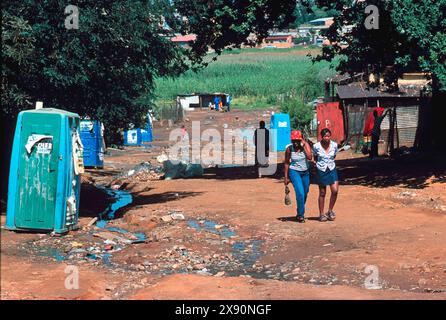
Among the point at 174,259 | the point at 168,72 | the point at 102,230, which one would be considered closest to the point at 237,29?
the point at 168,72

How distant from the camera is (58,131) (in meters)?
12.0

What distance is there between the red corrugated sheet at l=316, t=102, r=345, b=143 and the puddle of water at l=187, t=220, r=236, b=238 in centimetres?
1634

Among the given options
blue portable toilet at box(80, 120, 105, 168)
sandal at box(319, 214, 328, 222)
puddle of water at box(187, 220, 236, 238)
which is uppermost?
blue portable toilet at box(80, 120, 105, 168)

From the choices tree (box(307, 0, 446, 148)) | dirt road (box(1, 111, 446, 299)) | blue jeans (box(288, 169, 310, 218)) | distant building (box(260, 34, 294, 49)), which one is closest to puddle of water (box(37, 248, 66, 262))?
dirt road (box(1, 111, 446, 299))

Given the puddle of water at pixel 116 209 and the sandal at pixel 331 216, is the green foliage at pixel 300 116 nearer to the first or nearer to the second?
the puddle of water at pixel 116 209

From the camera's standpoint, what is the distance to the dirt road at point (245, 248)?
903 centimetres

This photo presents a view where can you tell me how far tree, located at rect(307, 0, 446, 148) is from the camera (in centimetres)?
1642

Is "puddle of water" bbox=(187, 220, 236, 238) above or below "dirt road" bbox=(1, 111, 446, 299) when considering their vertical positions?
below

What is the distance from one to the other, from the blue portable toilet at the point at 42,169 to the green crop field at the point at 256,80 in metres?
40.0

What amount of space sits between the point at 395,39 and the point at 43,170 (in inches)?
346

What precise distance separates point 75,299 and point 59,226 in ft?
13.8

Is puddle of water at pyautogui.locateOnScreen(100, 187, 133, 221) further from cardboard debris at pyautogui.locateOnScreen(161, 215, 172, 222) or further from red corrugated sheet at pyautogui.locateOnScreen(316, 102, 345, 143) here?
red corrugated sheet at pyautogui.locateOnScreen(316, 102, 345, 143)

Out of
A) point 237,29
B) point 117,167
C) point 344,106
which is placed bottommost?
point 117,167

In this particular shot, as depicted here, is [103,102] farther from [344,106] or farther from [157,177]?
[344,106]
